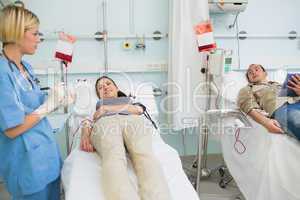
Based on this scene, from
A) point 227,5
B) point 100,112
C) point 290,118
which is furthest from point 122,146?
point 227,5

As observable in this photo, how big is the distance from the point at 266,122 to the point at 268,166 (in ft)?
1.03

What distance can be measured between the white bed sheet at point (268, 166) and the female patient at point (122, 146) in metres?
0.71

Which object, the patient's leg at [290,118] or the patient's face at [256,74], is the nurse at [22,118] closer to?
the patient's leg at [290,118]

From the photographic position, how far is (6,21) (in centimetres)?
134

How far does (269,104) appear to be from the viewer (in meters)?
2.40

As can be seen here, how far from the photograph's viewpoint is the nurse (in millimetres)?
1342

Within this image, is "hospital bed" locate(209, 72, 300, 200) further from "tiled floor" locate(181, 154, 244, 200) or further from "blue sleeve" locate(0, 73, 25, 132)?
"blue sleeve" locate(0, 73, 25, 132)

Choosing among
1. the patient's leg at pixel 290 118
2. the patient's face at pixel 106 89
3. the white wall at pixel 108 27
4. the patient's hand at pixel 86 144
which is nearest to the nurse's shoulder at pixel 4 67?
the patient's hand at pixel 86 144

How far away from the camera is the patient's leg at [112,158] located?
1313 millimetres

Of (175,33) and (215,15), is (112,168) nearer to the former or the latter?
(175,33)

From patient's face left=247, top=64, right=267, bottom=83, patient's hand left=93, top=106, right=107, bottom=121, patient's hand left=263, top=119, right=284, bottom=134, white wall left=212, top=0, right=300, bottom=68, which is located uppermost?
white wall left=212, top=0, right=300, bottom=68

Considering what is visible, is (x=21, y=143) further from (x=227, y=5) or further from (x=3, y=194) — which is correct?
(x=227, y=5)

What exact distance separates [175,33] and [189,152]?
1295mm

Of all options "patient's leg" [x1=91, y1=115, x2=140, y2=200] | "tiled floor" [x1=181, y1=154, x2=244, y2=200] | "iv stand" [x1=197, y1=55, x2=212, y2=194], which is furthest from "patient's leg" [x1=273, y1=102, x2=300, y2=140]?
"patient's leg" [x1=91, y1=115, x2=140, y2=200]
